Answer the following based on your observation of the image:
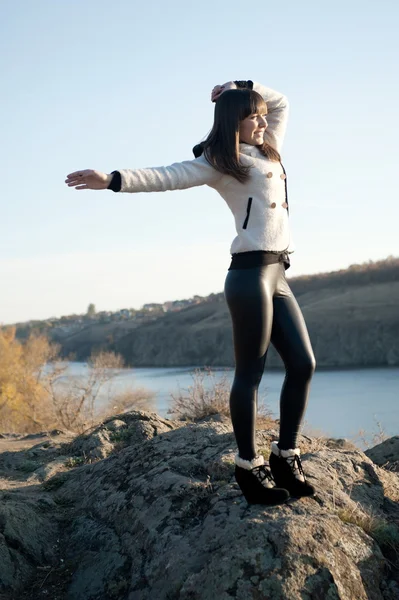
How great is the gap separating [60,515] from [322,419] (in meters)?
25.5

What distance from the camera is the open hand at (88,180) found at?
3315 mm

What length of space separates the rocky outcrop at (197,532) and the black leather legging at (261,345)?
1.48ft

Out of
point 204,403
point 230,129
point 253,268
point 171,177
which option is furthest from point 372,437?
point 171,177

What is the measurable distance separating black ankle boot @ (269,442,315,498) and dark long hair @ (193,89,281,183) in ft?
5.00

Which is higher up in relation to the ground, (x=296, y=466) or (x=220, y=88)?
(x=220, y=88)

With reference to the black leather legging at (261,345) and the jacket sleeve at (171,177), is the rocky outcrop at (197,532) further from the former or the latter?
the jacket sleeve at (171,177)

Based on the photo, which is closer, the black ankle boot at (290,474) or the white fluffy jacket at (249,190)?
the white fluffy jacket at (249,190)

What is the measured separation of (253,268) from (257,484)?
114 cm

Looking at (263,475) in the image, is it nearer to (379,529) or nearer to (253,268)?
(379,529)

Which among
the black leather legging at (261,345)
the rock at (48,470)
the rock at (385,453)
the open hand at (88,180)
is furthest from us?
the rock at (385,453)

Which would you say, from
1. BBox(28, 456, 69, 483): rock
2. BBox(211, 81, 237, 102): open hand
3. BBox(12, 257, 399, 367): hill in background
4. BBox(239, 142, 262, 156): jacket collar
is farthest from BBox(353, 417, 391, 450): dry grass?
BBox(12, 257, 399, 367): hill in background

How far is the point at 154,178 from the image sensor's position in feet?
11.3

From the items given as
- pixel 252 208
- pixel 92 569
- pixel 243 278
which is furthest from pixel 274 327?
pixel 92 569

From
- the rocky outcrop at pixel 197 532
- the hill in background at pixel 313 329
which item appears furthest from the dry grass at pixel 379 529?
the hill in background at pixel 313 329
